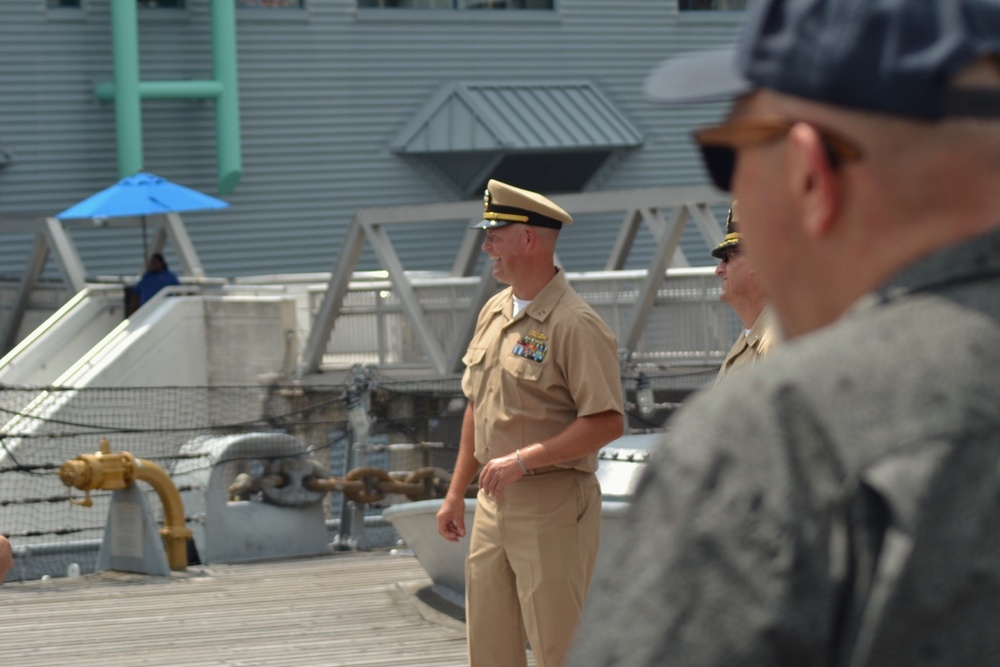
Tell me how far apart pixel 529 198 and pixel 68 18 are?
21635mm

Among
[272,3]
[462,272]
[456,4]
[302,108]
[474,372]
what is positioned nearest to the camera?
[474,372]

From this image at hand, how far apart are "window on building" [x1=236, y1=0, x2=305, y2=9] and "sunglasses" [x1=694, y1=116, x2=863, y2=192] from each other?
25.9 metres

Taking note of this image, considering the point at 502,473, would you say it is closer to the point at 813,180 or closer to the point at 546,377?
the point at 546,377

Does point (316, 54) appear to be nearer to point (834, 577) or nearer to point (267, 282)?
point (267, 282)

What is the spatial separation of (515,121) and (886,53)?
1048 inches

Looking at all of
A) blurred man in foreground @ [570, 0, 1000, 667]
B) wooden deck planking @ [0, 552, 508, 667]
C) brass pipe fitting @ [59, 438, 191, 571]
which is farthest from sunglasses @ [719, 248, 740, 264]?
brass pipe fitting @ [59, 438, 191, 571]

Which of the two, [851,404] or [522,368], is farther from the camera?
[522,368]

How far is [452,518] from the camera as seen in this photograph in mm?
5062

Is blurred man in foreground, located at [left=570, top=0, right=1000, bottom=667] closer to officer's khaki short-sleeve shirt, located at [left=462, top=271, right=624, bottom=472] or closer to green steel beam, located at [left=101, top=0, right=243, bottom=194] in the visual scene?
officer's khaki short-sleeve shirt, located at [left=462, top=271, right=624, bottom=472]

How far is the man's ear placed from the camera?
124 centimetres

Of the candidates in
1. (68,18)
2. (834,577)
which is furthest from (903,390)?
(68,18)

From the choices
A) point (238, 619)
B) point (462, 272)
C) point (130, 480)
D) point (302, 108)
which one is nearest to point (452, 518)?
point (238, 619)

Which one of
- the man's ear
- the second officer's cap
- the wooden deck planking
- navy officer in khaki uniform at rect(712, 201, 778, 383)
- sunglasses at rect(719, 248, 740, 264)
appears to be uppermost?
the man's ear

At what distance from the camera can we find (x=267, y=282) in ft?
74.2
